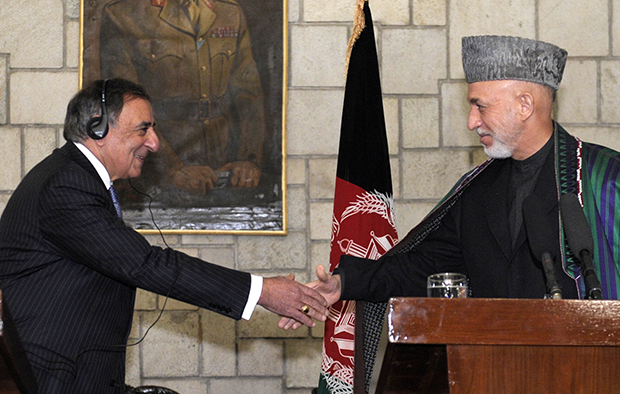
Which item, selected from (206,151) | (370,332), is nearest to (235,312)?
(370,332)

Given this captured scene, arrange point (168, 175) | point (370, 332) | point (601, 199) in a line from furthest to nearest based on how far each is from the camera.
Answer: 1. point (168, 175)
2. point (370, 332)
3. point (601, 199)

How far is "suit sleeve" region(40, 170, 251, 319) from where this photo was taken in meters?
2.37

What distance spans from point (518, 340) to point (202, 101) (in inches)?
125

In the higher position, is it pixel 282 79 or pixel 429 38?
pixel 429 38

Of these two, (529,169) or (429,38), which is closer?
(529,169)

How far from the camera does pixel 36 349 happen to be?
7.50 feet

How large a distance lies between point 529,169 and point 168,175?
89.1 inches

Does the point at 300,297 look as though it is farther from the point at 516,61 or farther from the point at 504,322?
the point at 504,322

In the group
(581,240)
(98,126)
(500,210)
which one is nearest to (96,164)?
(98,126)

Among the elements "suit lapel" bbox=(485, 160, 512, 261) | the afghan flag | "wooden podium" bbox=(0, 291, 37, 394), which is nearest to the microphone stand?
"suit lapel" bbox=(485, 160, 512, 261)

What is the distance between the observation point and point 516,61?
257 centimetres

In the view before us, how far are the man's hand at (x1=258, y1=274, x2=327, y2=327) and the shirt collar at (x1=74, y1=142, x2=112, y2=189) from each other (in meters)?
0.69

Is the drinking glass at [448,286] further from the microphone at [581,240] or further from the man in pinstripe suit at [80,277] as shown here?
the man in pinstripe suit at [80,277]

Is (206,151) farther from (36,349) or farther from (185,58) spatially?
(36,349)
